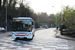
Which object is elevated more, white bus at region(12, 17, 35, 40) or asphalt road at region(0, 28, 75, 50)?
white bus at region(12, 17, 35, 40)

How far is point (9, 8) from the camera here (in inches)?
1560

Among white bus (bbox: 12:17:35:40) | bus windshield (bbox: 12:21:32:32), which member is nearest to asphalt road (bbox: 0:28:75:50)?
white bus (bbox: 12:17:35:40)

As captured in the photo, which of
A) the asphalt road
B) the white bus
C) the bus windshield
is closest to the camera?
the asphalt road

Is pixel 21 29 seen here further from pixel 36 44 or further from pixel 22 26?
pixel 36 44

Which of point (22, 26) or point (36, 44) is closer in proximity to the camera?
point (36, 44)

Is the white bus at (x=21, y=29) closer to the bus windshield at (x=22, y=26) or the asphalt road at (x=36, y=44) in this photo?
the bus windshield at (x=22, y=26)

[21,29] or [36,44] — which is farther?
[21,29]

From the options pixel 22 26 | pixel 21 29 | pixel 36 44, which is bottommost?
pixel 36 44

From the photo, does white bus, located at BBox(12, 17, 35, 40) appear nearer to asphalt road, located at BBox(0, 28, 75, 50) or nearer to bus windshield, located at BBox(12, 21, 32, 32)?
bus windshield, located at BBox(12, 21, 32, 32)

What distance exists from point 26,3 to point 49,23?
47.6 m

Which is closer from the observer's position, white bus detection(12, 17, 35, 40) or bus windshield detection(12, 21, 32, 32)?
white bus detection(12, 17, 35, 40)

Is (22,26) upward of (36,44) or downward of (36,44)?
upward

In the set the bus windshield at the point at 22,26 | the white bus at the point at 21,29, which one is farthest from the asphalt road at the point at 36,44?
the bus windshield at the point at 22,26

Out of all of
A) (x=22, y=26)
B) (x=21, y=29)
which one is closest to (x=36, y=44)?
(x=21, y=29)
